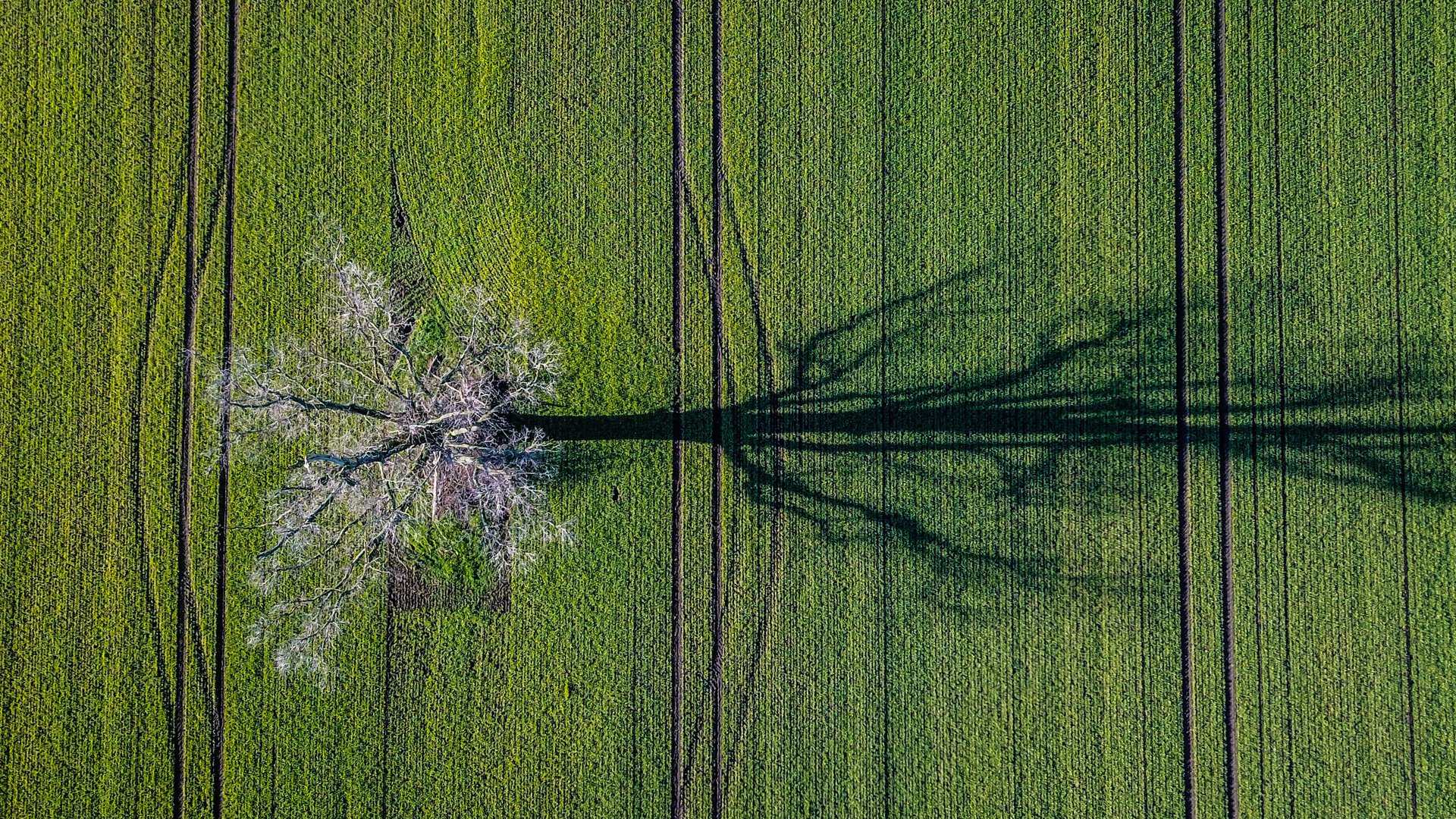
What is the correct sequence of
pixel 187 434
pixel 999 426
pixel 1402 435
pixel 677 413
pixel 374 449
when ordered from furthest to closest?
1. pixel 187 434
2. pixel 677 413
3. pixel 999 426
4. pixel 1402 435
5. pixel 374 449

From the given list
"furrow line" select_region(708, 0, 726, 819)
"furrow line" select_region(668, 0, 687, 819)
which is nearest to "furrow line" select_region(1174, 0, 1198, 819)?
"furrow line" select_region(708, 0, 726, 819)

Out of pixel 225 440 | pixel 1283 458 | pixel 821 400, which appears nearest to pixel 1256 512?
pixel 1283 458

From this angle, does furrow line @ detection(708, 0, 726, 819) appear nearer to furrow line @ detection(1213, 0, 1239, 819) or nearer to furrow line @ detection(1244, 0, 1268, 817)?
furrow line @ detection(1213, 0, 1239, 819)

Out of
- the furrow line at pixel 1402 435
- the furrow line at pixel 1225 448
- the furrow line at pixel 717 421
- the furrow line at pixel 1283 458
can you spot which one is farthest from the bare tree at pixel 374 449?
the furrow line at pixel 1402 435

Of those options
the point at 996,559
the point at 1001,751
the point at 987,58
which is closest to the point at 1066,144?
the point at 987,58

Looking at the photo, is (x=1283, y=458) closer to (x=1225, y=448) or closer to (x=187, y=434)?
(x=1225, y=448)

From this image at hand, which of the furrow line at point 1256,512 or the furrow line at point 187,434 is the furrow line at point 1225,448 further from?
the furrow line at point 187,434
